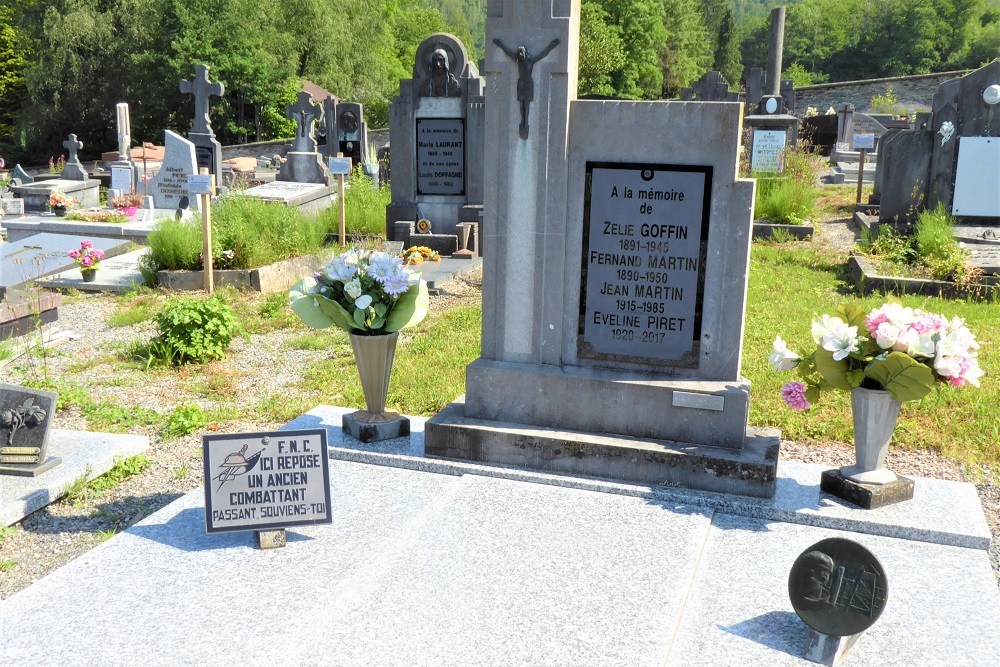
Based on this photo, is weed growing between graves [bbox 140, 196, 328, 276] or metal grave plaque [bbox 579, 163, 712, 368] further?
weed growing between graves [bbox 140, 196, 328, 276]

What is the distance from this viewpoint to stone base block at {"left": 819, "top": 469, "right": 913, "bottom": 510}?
404 cm

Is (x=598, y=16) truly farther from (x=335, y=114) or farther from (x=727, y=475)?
(x=727, y=475)

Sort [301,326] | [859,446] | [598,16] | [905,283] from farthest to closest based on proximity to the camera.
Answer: [598,16] → [905,283] → [301,326] → [859,446]

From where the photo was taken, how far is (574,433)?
4.47m

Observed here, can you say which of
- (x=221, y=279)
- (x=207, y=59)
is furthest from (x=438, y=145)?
(x=207, y=59)

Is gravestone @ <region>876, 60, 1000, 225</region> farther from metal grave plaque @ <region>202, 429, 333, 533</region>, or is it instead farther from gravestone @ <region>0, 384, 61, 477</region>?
gravestone @ <region>0, 384, 61, 477</region>

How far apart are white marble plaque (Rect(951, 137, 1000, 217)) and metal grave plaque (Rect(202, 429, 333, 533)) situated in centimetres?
1013

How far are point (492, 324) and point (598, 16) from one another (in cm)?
4733

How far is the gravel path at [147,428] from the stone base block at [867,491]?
18.6 inches

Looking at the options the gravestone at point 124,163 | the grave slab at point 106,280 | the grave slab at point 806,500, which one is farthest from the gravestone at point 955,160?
the gravestone at point 124,163

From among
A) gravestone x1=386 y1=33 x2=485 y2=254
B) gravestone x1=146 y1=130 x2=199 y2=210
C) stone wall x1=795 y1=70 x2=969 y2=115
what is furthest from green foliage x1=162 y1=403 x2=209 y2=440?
stone wall x1=795 y1=70 x2=969 y2=115

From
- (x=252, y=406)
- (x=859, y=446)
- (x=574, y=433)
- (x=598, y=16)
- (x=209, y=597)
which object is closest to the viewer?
(x=209, y=597)

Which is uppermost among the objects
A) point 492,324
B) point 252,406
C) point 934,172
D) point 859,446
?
point 934,172

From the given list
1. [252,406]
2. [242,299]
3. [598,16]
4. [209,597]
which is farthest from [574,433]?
[598,16]
